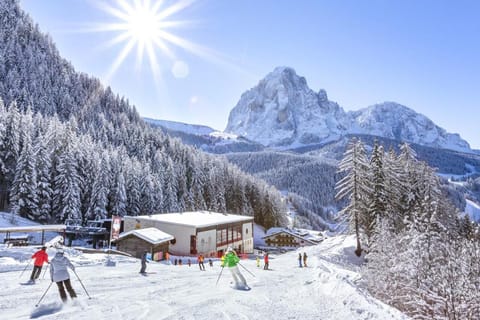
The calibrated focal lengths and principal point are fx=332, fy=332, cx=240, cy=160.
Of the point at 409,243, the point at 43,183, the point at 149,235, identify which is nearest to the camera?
the point at 409,243

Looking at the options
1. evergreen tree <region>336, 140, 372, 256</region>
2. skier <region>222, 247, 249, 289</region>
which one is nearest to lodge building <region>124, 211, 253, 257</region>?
evergreen tree <region>336, 140, 372, 256</region>

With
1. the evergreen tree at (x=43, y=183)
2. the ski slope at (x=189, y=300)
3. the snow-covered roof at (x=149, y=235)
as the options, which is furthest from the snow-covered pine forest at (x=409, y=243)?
the evergreen tree at (x=43, y=183)

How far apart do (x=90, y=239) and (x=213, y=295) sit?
147 feet

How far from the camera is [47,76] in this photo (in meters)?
109

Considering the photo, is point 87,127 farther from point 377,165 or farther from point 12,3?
point 377,165

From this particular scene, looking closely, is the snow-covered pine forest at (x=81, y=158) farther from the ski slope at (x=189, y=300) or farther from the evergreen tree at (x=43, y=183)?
the ski slope at (x=189, y=300)

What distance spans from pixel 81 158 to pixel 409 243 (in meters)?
51.0

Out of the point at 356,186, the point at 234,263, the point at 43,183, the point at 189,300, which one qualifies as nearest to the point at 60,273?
the point at 189,300

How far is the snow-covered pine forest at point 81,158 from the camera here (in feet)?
161

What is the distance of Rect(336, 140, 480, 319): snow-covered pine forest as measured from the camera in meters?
10.0

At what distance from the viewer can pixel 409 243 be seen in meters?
14.6

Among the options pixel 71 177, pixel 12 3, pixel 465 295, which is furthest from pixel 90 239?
pixel 12 3

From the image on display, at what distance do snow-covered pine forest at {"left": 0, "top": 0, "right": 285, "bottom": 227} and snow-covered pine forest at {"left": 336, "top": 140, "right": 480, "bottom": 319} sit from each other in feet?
123

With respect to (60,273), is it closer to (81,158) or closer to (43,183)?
(43,183)
